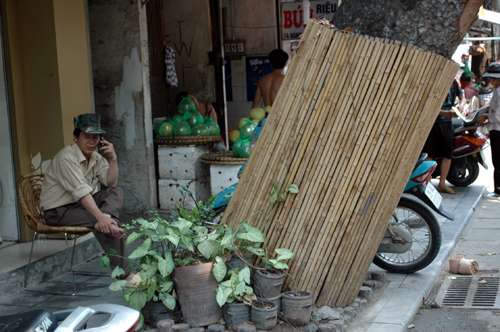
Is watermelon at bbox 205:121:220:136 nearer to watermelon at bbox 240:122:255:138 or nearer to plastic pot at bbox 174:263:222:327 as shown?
watermelon at bbox 240:122:255:138

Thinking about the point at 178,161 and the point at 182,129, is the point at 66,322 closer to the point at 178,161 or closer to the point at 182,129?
the point at 178,161

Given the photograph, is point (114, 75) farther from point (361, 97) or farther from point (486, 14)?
point (486, 14)

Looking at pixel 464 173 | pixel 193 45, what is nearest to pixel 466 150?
pixel 464 173

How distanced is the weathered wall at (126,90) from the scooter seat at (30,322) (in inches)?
211

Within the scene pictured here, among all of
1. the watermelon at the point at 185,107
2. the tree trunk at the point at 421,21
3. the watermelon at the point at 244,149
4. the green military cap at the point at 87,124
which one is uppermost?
the tree trunk at the point at 421,21

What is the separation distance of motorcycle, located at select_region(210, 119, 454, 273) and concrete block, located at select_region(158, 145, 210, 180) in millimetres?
2213

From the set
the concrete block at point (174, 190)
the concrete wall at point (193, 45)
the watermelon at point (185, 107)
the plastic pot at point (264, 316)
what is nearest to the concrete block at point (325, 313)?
the plastic pot at point (264, 316)

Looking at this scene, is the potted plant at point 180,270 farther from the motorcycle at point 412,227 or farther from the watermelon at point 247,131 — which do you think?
the watermelon at point 247,131

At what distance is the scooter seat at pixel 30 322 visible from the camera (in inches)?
79.1

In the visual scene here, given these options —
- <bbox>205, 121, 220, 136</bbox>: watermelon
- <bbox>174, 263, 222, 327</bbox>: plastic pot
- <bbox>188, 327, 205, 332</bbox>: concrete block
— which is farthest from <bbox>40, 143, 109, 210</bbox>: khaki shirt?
<bbox>205, 121, 220, 136</bbox>: watermelon

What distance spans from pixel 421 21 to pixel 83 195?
2.71m

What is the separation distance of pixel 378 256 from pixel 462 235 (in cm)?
225

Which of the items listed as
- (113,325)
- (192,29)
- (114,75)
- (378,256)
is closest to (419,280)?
(378,256)

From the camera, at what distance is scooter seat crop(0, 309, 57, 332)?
201 centimetres
